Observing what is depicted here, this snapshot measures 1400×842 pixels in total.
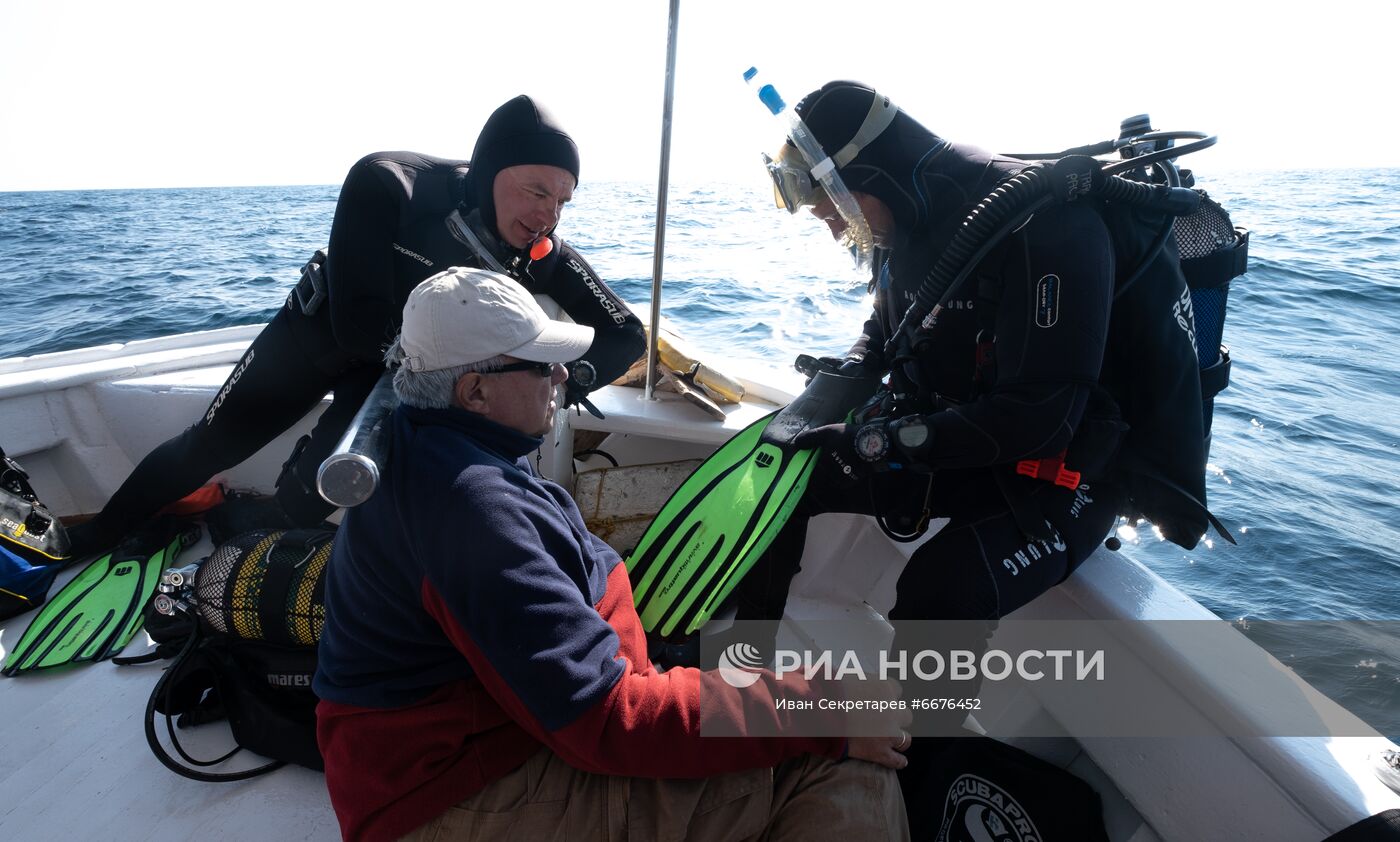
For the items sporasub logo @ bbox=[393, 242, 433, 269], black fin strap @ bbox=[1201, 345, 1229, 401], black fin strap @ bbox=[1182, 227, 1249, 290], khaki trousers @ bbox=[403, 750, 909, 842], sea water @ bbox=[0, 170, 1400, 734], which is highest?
black fin strap @ bbox=[1182, 227, 1249, 290]

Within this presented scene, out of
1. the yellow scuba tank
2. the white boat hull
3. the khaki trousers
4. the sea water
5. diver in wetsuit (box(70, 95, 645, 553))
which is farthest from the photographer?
the sea water

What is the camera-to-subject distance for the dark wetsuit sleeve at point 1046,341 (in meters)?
1.73

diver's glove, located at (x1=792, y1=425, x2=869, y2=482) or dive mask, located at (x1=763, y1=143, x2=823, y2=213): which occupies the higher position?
dive mask, located at (x1=763, y1=143, x2=823, y2=213)

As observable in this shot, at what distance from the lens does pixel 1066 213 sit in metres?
1.78

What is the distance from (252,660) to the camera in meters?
2.00

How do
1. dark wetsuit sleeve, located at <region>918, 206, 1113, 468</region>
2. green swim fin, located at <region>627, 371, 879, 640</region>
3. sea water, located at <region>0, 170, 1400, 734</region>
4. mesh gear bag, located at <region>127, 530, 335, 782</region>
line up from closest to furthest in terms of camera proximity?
dark wetsuit sleeve, located at <region>918, 206, 1113, 468</region> < mesh gear bag, located at <region>127, 530, 335, 782</region> < green swim fin, located at <region>627, 371, 879, 640</region> < sea water, located at <region>0, 170, 1400, 734</region>

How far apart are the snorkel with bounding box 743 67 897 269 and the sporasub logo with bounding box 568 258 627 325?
846 millimetres

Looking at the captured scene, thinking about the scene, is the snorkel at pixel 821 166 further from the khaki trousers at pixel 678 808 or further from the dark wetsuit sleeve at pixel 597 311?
the khaki trousers at pixel 678 808

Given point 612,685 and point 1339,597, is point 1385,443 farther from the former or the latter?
point 612,685

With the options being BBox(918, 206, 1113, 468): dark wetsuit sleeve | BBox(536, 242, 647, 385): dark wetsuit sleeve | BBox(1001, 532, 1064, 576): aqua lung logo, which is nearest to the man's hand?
BBox(1001, 532, 1064, 576): aqua lung logo

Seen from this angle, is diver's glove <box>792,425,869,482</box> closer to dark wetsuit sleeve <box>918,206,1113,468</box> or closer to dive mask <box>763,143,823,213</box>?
dark wetsuit sleeve <box>918,206,1113,468</box>

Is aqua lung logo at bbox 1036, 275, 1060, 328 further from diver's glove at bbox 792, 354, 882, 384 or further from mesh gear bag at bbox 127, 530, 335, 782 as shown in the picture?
mesh gear bag at bbox 127, 530, 335, 782

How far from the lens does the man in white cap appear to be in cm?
112

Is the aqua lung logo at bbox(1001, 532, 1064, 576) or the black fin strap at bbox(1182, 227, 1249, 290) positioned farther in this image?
the black fin strap at bbox(1182, 227, 1249, 290)
